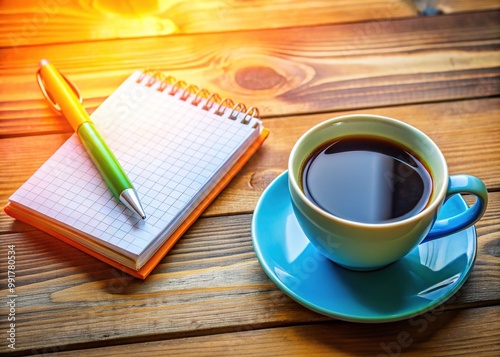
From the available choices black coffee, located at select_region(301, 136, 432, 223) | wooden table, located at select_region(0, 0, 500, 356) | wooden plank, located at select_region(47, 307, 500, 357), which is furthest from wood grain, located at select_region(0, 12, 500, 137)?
wooden plank, located at select_region(47, 307, 500, 357)

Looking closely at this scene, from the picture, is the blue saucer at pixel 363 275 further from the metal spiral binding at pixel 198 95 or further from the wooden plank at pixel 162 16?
the wooden plank at pixel 162 16

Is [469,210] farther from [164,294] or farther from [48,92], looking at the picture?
[48,92]

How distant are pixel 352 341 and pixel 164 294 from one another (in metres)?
0.22

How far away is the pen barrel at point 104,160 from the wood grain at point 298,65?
92mm

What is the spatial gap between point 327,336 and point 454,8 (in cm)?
74

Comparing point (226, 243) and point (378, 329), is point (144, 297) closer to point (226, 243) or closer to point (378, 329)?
point (226, 243)

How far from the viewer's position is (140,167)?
2.57 feet

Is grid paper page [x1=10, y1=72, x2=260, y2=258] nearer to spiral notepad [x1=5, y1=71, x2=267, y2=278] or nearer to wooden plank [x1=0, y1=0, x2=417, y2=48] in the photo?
spiral notepad [x1=5, y1=71, x2=267, y2=278]

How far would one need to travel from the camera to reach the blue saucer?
61 cm

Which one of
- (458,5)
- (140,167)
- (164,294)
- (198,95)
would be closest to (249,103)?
(198,95)

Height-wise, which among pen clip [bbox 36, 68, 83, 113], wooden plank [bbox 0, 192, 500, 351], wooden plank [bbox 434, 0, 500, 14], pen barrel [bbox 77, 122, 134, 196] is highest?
wooden plank [bbox 434, 0, 500, 14]

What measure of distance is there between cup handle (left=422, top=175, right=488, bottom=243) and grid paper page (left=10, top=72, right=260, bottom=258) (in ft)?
0.97

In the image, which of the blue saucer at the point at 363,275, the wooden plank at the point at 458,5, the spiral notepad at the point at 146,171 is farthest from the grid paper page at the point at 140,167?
the wooden plank at the point at 458,5

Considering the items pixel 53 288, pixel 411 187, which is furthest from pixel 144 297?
pixel 411 187
